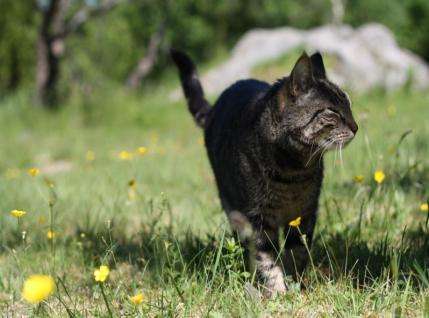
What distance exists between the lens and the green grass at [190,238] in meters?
1.76

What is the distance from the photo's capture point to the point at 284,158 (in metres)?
2.19

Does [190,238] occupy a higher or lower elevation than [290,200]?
lower

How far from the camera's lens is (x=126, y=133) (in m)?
8.53

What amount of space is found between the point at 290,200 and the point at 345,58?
A: 852 centimetres

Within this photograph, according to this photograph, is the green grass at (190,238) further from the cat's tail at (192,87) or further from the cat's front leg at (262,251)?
the cat's tail at (192,87)

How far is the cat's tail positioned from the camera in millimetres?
3141

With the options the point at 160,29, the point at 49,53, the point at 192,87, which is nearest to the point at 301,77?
the point at 192,87

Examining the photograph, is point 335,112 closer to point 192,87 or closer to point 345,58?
point 192,87

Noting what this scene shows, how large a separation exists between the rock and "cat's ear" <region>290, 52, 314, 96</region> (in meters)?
6.61

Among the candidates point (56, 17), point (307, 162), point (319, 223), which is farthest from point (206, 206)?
point (56, 17)

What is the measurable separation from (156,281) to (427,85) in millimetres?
8824

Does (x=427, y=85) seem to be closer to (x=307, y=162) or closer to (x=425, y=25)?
(x=307, y=162)

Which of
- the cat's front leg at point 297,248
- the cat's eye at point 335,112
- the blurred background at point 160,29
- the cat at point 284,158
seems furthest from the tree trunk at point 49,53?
the cat's eye at point 335,112

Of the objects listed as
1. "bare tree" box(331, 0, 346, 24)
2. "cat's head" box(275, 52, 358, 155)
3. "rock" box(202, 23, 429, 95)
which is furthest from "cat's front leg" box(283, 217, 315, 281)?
"bare tree" box(331, 0, 346, 24)
